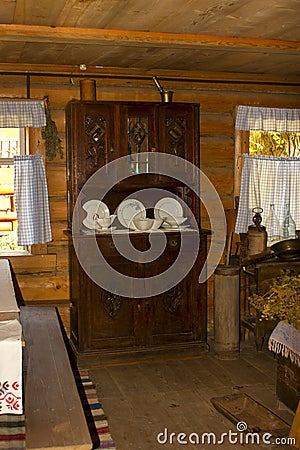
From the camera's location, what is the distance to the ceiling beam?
373 cm

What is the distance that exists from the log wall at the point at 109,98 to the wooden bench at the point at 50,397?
1323 millimetres

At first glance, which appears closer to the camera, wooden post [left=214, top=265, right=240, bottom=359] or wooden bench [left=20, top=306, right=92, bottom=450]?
wooden bench [left=20, top=306, right=92, bottom=450]

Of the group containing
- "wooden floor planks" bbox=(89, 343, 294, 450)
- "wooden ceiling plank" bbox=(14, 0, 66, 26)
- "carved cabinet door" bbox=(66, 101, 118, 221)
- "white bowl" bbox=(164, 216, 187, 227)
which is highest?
"wooden ceiling plank" bbox=(14, 0, 66, 26)

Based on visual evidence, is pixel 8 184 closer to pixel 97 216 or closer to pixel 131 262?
pixel 97 216

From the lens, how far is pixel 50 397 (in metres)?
2.92

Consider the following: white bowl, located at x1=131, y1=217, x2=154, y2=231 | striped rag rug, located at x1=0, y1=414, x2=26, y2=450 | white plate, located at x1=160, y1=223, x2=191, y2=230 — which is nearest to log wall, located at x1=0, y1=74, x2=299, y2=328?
white plate, located at x1=160, y1=223, x2=191, y2=230

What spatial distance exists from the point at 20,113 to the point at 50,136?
0.32m

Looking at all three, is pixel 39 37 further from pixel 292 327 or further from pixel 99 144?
pixel 292 327

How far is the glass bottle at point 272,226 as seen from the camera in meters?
5.95

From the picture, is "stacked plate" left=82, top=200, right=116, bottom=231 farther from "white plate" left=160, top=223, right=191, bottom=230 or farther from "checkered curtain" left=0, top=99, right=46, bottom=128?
"checkered curtain" left=0, top=99, right=46, bottom=128

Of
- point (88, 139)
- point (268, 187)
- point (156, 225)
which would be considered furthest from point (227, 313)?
point (88, 139)

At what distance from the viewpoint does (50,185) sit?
5465 millimetres

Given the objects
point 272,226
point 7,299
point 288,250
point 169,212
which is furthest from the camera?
point 272,226

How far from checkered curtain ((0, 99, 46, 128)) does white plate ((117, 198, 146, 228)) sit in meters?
1.03
